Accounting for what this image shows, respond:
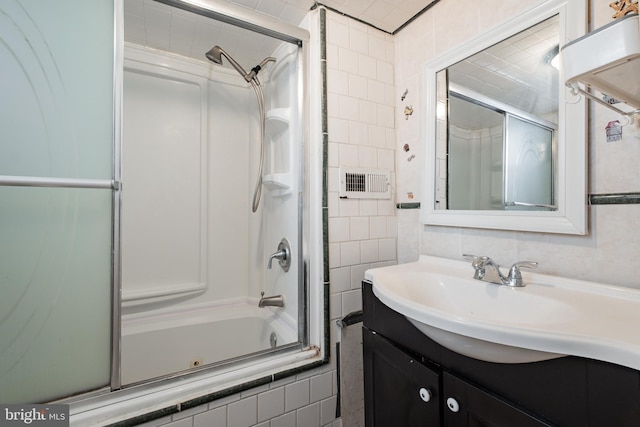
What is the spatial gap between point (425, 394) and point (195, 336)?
1.46 m

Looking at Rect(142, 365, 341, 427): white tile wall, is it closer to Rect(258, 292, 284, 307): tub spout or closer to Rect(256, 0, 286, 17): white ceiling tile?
Rect(258, 292, 284, 307): tub spout

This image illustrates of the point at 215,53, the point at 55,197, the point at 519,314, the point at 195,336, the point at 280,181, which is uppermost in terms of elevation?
the point at 215,53

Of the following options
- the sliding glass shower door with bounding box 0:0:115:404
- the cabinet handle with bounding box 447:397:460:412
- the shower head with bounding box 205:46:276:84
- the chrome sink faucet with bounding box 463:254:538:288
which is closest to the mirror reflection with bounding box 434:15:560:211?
the chrome sink faucet with bounding box 463:254:538:288

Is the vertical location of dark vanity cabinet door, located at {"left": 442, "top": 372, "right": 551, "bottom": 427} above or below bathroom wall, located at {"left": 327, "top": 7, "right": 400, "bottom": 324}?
below

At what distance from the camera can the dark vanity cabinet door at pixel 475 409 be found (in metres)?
0.58

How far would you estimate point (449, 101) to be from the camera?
3.89 ft

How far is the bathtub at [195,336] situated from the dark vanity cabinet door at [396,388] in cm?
50

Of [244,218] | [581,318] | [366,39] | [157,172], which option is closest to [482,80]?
[366,39]

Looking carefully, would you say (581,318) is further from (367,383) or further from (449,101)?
(449,101)

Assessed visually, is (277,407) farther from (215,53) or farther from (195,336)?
(215,53)

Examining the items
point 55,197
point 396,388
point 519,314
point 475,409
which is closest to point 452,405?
point 475,409

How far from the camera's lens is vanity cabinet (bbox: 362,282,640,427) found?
1.59 ft

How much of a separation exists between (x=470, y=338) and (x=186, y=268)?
1727mm

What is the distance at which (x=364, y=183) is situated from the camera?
131 cm
